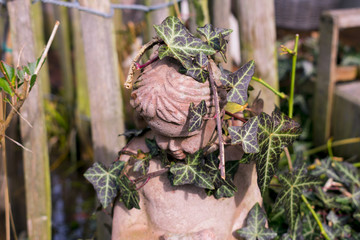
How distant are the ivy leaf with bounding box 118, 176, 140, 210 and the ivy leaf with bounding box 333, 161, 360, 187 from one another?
0.77 metres

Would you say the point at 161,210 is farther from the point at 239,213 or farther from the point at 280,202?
the point at 280,202

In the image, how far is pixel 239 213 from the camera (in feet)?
3.76

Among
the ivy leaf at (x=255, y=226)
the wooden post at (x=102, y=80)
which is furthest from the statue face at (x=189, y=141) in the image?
the wooden post at (x=102, y=80)

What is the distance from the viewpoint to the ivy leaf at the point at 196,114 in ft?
2.97

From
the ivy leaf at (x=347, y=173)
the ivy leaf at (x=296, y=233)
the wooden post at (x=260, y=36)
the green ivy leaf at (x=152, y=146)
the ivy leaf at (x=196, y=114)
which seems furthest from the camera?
the wooden post at (x=260, y=36)

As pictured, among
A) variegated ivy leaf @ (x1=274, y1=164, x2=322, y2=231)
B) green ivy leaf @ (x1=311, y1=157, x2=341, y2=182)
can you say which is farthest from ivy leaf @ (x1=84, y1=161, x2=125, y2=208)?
green ivy leaf @ (x1=311, y1=157, x2=341, y2=182)

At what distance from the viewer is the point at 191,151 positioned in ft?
3.30

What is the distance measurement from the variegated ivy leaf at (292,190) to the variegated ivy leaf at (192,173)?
267 millimetres

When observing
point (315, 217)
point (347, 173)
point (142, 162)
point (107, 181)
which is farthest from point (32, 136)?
point (347, 173)

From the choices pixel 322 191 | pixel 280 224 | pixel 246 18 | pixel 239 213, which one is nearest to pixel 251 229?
pixel 239 213

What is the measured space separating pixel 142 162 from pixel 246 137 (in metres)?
0.28

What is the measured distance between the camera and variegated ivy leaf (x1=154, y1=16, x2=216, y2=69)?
94 cm

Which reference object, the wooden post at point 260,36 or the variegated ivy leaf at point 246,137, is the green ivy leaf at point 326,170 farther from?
the variegated ivy leaf at point 246,137

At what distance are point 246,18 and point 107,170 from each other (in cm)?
85
